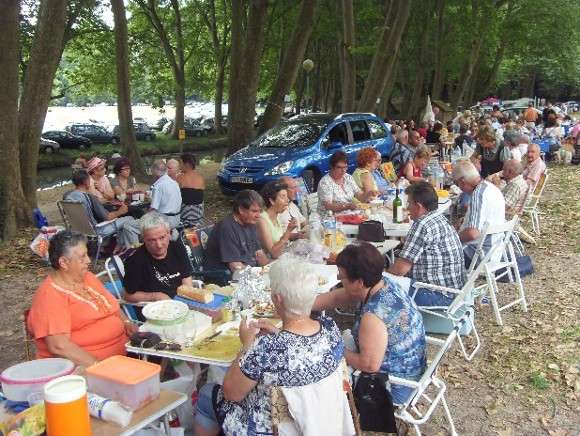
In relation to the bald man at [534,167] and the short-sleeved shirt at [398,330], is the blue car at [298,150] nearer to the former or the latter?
the bald man at [534,167]

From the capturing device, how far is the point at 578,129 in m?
15.6

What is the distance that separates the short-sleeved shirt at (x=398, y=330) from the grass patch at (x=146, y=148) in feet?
70.7

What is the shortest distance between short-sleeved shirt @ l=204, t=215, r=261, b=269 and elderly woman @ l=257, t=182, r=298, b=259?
240 mm

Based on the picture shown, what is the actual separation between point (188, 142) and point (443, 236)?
→ 93.5 ft

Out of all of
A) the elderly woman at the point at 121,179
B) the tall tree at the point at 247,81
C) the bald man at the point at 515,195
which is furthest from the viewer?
the tall tree at the point at 247,81

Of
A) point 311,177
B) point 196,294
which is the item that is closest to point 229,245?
point 196,294

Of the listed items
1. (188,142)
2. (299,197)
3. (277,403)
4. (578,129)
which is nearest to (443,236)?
(277,403)

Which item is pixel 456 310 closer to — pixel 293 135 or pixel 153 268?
pixel 153 268

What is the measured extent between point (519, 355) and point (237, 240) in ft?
8.26

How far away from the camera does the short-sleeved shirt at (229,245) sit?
4.58m

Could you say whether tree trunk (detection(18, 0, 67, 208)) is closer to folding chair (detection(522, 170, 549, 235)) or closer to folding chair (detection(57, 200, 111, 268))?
folding chair (detection(57, 200, 111, 268))

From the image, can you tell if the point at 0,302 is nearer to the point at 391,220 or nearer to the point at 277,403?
the point at 391,220

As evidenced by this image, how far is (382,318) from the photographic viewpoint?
298 cm

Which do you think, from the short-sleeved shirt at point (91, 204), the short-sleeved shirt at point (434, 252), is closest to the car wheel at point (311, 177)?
the short-sleeved shirt at point (91, 204)
